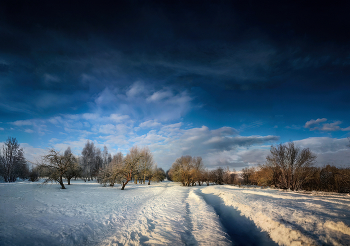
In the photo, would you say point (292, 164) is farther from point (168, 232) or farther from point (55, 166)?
point (55, 166)

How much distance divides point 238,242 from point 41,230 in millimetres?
10210

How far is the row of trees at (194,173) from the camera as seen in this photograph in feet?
160

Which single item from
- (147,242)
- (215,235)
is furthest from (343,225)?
(147,242)

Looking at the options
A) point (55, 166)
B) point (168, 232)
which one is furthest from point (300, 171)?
point (55, 166)

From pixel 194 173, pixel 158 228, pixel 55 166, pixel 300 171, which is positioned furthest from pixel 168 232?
pixel 194 173

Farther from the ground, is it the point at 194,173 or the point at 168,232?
the point at 168,232

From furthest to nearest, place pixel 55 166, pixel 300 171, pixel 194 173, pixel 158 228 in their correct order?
1. pixel 194 173
2. pixel 300 171
3. pixel 55 166
4. pixel 158 228

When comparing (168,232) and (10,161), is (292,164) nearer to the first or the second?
(168,232)

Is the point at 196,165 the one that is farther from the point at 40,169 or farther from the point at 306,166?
the point at 40,169

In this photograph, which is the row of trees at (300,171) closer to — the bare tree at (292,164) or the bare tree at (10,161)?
the bare tree at (292,164)

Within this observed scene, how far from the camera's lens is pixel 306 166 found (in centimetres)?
3002

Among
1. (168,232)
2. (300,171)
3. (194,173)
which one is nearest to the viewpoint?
(168,232)

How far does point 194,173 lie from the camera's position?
1892 inches

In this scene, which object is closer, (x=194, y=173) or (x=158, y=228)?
(x=158, y=228)
